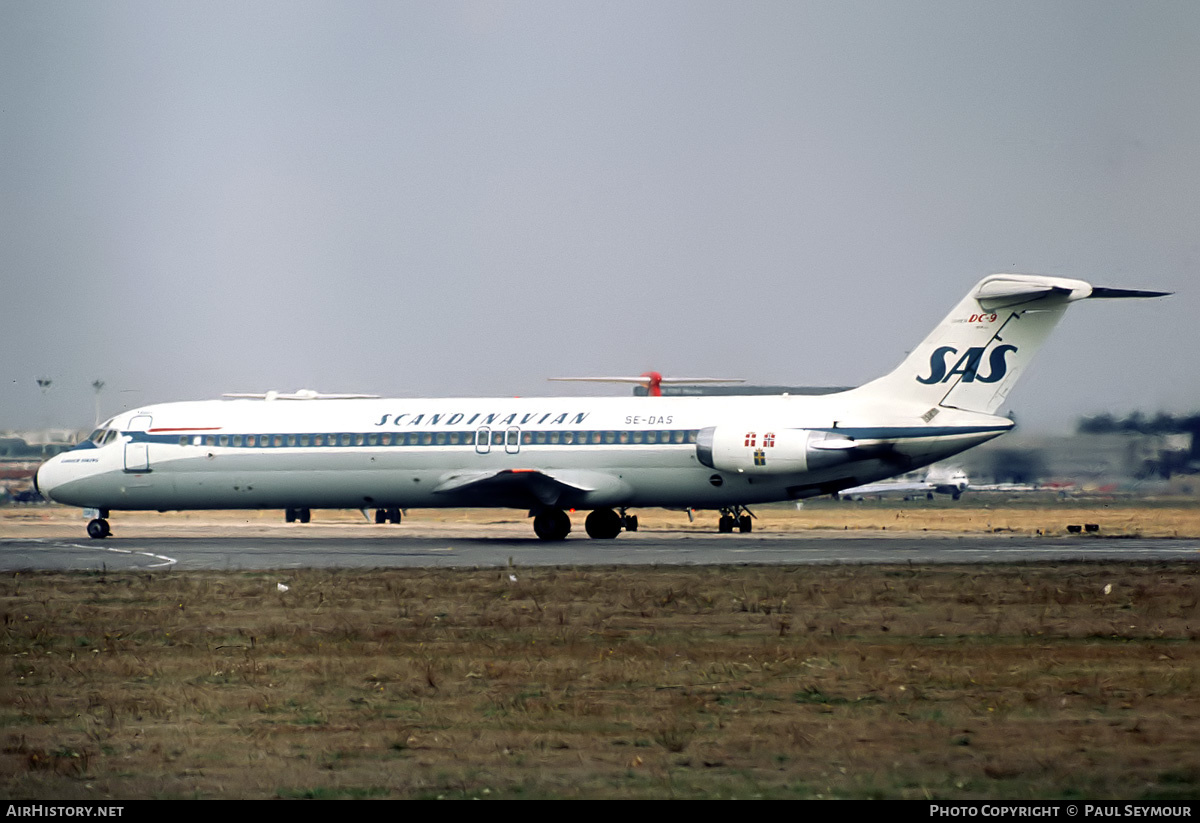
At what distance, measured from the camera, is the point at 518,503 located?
4069 centimetres

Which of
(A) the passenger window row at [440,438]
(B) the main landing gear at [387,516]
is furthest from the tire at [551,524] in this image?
(B) the main landing gear at [387,516]

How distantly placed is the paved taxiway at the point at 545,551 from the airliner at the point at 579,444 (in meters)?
1.33

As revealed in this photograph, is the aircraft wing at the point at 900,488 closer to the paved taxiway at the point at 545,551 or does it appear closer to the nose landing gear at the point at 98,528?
the paved taxiway at the point at 545,551

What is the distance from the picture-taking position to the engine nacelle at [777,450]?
37000mm

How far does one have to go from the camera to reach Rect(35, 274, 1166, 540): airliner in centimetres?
3659

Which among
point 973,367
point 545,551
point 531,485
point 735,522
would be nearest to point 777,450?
point 973,367

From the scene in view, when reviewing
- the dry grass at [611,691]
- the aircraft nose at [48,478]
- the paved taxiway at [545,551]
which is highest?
the aircraft nose at [48,478]

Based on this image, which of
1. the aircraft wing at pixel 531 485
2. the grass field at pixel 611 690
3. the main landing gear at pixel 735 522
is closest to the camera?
the grass field at pixel 611 690

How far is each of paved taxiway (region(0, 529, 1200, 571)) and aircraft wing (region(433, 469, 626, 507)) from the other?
3.88ft

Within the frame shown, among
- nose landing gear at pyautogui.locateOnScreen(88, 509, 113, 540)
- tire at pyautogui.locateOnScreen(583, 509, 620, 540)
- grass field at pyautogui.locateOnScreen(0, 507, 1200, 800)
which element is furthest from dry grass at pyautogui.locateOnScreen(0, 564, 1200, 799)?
nose landing gear at pyautogui.locateOnScreen(88, 509, 113, 540)

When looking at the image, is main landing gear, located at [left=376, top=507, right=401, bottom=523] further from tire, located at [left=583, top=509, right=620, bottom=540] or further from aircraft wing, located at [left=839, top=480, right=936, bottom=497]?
aircraft wing, located at [left=839, top=480, right=936, bottom=497]

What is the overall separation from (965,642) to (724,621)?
3.41 metres
